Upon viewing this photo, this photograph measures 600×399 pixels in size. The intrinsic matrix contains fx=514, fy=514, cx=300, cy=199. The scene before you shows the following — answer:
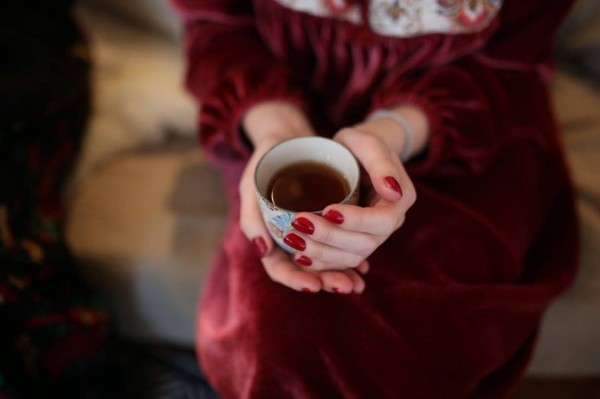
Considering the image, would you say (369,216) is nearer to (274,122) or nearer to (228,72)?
(274,122)

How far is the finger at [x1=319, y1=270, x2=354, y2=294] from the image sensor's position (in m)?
0.56

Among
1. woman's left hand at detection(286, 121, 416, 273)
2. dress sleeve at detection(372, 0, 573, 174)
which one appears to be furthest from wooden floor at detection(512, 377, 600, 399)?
woman's left hand at detection(286, 121, 416, 273)

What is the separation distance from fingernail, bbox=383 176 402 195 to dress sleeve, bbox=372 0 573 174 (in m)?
0.17

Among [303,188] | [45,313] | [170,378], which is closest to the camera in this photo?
[303,188]

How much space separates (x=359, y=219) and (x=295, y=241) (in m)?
0.07

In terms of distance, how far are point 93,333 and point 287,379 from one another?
43 centimetres

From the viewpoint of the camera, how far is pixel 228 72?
70 centimetres

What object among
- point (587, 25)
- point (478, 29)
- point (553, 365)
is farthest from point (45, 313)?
point (587, 25)

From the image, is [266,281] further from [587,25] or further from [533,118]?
[587,25]

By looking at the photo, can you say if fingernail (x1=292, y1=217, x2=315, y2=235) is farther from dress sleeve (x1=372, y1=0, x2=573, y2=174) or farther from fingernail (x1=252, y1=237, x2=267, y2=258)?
dress sleeve (x1=372, y1=0, x2=573, y2=174)

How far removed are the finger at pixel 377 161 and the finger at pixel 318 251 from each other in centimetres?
8

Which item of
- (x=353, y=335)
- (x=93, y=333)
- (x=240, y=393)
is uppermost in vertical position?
(x=353, y=335)

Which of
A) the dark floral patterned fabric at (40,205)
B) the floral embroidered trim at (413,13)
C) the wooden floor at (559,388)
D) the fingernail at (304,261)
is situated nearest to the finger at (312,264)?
the fingernail at (304,261)

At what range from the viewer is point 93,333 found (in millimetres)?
858
